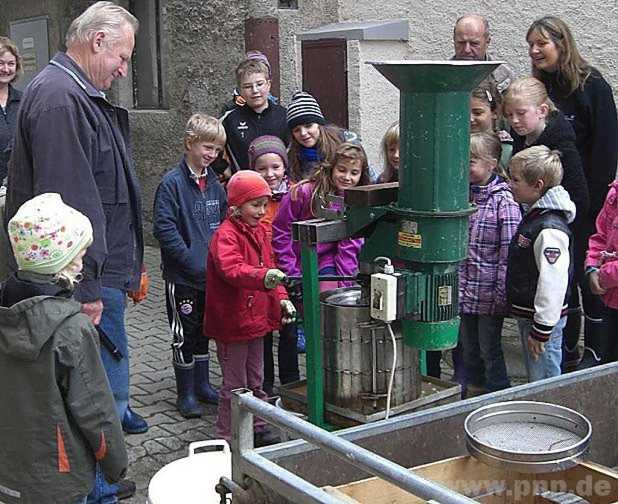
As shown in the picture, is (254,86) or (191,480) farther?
(254,86)

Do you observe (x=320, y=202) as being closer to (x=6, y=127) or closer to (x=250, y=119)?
(x=250, y=119)

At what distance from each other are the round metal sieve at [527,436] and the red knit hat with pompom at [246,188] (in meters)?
2.14

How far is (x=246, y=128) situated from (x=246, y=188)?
158cm

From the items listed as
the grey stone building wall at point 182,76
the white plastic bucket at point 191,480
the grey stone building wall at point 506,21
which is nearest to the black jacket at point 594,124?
the grey stone building wall at point 506,21

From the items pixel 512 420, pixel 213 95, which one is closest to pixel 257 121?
pixel 213 95

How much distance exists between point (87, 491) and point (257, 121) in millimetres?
3123

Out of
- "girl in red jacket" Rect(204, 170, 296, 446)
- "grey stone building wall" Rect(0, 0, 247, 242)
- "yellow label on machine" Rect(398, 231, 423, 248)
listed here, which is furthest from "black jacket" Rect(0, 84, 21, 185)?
"yellow label on machine" Rect(398, 231, 423, 248)

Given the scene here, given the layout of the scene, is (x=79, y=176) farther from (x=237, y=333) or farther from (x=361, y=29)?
(x=361, y=29)

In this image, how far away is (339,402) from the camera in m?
3.26

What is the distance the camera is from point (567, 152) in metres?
4.97

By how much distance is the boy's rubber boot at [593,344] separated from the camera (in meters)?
5.42

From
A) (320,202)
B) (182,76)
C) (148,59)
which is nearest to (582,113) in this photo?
(320,202)

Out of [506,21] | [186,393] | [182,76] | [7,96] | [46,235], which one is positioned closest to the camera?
[46,235]

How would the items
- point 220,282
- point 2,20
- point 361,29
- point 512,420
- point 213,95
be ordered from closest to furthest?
point 512,420 → point 220,282 → point 361,29 → point 213,95 → point 2,20
